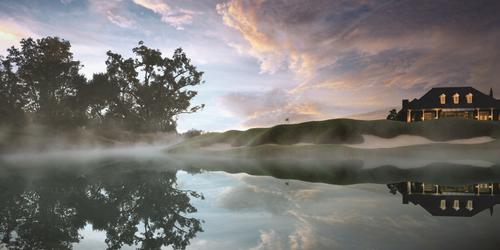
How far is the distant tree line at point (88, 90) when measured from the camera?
52.7 metres

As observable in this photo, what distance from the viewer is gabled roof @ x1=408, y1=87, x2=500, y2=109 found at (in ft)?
191

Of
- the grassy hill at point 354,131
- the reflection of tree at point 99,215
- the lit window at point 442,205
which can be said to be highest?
the grassy hill at point 354,131

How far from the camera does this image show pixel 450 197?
894cm

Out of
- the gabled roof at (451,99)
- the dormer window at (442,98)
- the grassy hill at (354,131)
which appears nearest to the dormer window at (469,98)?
the gabled roof at (451,99)

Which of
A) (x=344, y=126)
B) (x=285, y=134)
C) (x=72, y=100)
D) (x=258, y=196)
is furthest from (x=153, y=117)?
(x=258, y=196)

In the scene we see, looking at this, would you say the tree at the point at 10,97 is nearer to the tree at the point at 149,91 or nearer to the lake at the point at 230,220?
the tree at the point at 149,91

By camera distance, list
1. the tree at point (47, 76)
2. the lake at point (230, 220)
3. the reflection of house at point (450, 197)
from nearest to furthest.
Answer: the lake at point (230, 220), the reflection of house at point (450, 197), the tree at point (47, 76)

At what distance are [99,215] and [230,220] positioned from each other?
10.5ft

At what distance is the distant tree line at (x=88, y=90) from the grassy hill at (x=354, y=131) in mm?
31883

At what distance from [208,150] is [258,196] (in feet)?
99.5

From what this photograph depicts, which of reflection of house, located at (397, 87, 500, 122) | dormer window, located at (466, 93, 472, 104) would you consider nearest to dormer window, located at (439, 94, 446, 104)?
reflection of house, located at (397, 87, 500, 122)

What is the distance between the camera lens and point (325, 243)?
5.21 meters

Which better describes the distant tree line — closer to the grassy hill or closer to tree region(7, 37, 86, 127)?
tree region(7, 37, 86, 127)

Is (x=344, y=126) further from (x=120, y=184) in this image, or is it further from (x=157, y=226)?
(x=157, y=226)
